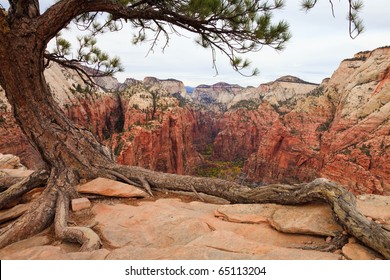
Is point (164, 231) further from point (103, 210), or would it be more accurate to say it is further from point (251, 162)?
point (251, 162)


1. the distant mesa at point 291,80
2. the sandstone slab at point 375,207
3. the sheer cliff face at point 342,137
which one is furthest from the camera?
the distant mesa at point 291,80

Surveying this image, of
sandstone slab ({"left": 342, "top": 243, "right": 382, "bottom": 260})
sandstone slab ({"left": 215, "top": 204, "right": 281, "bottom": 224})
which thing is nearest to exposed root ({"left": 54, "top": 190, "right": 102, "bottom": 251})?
sandstone slab ({"left": 215, "top": 204, "right": 281, "bottom": 224})

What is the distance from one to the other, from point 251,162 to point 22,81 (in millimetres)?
67881

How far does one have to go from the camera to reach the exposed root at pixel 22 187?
18.2 ft

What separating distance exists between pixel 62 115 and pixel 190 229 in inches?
163

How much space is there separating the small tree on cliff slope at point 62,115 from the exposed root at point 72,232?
1 centimetres

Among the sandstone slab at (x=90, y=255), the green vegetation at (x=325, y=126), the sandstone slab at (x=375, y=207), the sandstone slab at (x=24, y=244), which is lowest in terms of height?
the sandstone slab at (x=24, y=244)

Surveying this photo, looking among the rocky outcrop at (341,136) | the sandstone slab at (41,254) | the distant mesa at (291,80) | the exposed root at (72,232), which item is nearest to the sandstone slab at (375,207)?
the exposed root at (72,232)

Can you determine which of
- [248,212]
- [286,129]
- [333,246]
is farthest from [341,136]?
[333,246]

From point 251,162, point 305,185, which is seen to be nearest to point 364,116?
point 251,162

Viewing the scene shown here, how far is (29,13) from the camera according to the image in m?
5.00

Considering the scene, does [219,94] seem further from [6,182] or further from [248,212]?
[248,212]

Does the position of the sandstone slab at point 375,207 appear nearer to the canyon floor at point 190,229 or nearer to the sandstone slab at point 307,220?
the canyon floor at point 190,229

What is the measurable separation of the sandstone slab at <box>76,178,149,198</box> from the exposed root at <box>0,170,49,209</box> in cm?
95
